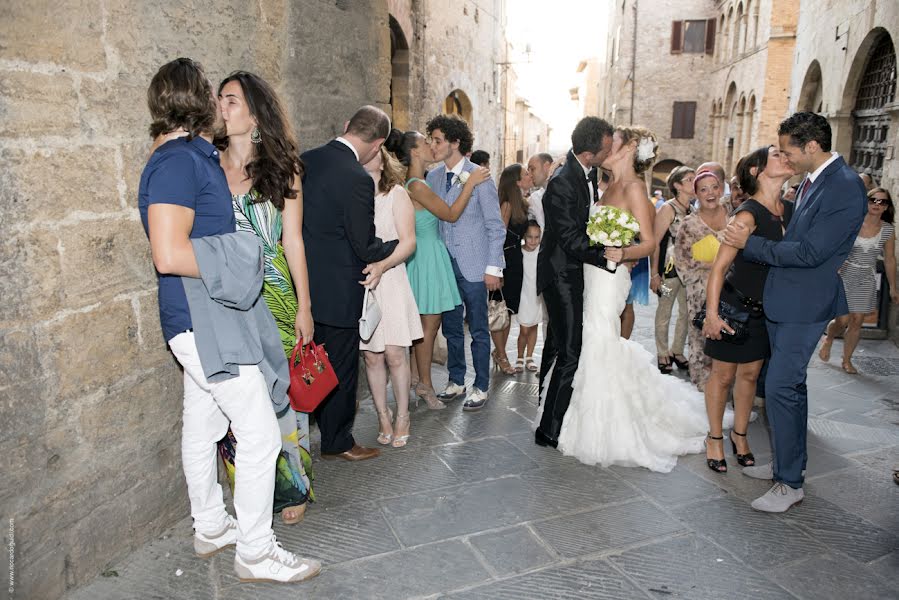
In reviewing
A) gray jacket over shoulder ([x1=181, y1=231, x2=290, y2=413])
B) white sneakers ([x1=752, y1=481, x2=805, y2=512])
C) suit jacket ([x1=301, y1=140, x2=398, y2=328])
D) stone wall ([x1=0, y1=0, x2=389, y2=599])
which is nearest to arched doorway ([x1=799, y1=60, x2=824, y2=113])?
white sneakers ([x1=752, y1=481, x2=805, y2=512])

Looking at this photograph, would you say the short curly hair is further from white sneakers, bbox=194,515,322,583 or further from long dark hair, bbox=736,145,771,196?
white sneakers, bbox=194,515,322,583

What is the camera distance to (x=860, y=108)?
32.6 ft

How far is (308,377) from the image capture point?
321 centimetres

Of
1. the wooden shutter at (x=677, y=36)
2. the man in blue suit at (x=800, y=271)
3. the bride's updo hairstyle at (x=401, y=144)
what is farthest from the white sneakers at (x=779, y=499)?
the wooden shutter at (x=677, y=36)

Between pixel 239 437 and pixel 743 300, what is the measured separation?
272cm

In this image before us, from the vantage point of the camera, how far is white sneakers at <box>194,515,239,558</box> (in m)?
3.00

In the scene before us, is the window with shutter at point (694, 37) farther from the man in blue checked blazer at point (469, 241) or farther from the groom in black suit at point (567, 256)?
the groom in black suit at point (567, 256)

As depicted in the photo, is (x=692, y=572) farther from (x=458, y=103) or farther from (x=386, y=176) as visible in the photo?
(x=458, y=103)

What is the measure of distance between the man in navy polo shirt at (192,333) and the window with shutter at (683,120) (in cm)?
2758

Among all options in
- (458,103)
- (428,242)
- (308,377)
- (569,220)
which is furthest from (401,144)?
(458,103)

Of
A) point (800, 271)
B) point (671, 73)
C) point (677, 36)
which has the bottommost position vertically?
point (800, 271)

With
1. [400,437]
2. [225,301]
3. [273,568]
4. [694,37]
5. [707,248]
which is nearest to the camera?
[225,301]

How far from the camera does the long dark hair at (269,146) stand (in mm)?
2902

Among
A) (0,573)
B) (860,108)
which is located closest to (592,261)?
(0,573)
